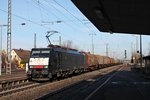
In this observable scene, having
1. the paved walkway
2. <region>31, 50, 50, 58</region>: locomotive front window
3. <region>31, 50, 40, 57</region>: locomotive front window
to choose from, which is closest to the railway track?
the paved walkway

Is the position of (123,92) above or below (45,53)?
below

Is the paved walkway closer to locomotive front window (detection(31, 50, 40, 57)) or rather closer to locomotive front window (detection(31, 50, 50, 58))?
locomotive front window (detection(31, 50, 50, 58))

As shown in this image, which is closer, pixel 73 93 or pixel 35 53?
pixel 73 93

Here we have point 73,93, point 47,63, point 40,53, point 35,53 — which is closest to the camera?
point 73,93

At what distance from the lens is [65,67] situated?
39.1m

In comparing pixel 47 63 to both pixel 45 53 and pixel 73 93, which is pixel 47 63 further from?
pixel 73 93

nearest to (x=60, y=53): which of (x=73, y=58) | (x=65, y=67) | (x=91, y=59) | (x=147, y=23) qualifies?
(x=65, y=67)

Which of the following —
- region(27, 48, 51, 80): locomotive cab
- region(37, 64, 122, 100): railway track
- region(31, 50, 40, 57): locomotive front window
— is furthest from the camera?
region(31, 50, 40, 57): locomotive front window

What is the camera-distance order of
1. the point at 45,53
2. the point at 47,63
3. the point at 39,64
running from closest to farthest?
the point at 47,63, the point at 39,64, the point at 45,53

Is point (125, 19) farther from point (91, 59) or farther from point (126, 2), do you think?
point (91, 59)

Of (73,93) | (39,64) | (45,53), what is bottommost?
(73,93)

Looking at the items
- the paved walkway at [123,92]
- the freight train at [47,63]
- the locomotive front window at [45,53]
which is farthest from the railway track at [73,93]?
the locomotive front window at [45,53]

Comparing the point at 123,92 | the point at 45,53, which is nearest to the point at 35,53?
the point at 45,53

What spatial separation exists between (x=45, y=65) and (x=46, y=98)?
13.8 metres
